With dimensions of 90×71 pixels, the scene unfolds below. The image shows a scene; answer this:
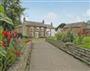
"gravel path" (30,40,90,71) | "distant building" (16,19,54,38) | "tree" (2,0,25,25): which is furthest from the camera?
"distant building" (16,19,54,38)

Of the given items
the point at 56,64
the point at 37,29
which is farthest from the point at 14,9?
the point at 37,29

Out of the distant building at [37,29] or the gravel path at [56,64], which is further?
the distant building at [37,29]

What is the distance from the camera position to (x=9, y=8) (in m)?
23.2

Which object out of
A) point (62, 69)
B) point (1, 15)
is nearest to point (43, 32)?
point (62, 69)

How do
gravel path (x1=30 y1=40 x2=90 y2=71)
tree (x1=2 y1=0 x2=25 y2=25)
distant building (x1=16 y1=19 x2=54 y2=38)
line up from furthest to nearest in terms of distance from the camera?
distant building (x1=16 y1=19 x2=54 y2=38)
tree (x1=2 y1=0 x2=25 y2=25)
gravel path (x1=30 y1=40 x2=90 y2=71)

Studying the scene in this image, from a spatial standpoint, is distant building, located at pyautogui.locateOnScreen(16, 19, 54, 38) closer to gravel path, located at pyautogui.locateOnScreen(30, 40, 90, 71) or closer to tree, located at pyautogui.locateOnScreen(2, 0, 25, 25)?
tree, located at pyautogui.locateOnScreen(2, 0, 25, 25)

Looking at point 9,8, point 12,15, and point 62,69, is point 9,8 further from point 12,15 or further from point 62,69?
point 62,69

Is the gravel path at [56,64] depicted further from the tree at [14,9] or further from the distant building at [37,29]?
the distant building at [37,29]

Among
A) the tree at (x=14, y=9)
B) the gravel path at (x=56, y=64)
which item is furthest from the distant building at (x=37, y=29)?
the gravel path at (x=56, y=64)

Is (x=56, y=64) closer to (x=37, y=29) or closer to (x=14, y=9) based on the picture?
(x=14, y=9)

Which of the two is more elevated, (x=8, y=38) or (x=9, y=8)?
(x=9, y=8)

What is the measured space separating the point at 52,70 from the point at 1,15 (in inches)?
355

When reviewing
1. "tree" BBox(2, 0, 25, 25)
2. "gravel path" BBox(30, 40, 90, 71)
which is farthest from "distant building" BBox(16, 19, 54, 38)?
"gravel path" BBox(30, 40, 90, 71)

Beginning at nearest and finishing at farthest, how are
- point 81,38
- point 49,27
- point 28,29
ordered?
point 81,38 < point 28,29 < point 49,27
